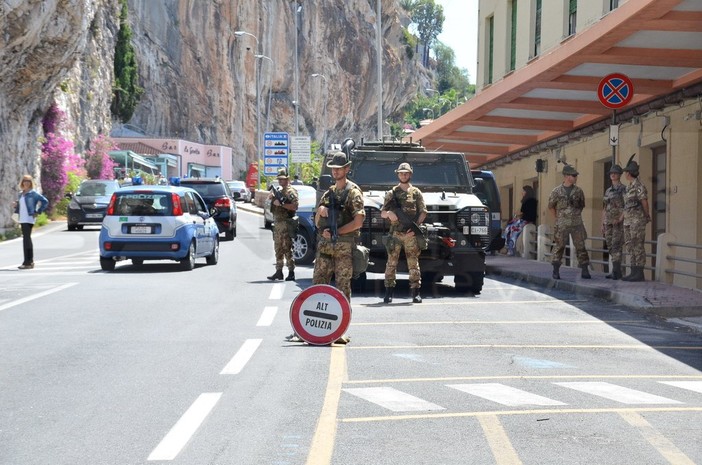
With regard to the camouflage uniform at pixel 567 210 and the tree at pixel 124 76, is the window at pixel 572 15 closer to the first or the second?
the camouflage uniform at pixel 567 210

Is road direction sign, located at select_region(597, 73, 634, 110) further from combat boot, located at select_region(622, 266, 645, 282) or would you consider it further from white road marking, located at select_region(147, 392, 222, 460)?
white road marking, located at select_region(147, 392, 222, 460)

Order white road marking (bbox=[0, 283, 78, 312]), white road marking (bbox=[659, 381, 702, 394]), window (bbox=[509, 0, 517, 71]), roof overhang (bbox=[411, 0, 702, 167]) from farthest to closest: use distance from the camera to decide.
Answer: window (bbox=[509, 0, 517, 71]) → roof overhang (bbox=[411, 0, 702, 167]) → white road marking (bbox=[0, 283, 78, 312]) → white road marking (bbox=[659, 381, 702, 394])

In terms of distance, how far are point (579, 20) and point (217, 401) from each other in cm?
2009

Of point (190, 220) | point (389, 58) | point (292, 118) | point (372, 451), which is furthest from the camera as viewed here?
point (389, 58)

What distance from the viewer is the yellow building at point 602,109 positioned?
1636 centimetres

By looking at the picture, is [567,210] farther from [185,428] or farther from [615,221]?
[185,428]

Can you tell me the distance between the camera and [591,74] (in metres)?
19.7

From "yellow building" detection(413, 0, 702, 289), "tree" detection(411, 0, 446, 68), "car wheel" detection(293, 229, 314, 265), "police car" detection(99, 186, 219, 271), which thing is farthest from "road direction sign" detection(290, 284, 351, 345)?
"tree" detection(411, 0, 446, 68)

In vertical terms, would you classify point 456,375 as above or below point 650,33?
below

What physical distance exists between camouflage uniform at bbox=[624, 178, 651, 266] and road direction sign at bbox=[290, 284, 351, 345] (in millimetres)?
8052

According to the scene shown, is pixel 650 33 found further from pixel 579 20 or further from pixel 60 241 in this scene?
pixel 60 241

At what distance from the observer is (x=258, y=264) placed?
22.9 metres

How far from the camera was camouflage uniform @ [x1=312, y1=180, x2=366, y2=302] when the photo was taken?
11.0 meters

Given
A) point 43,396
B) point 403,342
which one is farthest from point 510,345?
point 43,396
